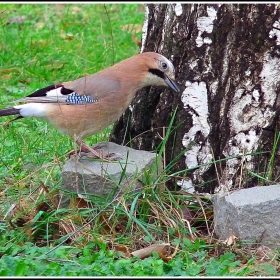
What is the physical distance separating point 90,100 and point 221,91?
116 cm

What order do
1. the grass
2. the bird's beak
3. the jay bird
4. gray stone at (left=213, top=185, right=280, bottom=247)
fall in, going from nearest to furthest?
the grass
gray stone at (left=213, top=185, right=280, bottom=247)
the bird's beak
the jay bird

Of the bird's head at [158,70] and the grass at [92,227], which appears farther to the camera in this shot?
the bird's head at [158,70]

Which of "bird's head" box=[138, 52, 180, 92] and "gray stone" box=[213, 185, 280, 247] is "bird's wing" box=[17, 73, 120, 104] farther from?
"gray stone" box=[213, 185, 280, 247]

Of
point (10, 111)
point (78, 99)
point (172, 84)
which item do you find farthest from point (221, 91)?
point (10, 111)

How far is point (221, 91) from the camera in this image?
5.98 meters

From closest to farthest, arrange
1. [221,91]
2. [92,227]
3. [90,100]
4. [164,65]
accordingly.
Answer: [92,227] → [221,91] → [164,65] → [90,100]

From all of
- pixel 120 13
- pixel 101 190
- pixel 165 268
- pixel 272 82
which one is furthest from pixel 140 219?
pixel 120 13

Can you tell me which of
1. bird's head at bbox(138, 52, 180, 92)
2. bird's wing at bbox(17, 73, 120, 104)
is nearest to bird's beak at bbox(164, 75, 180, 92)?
bird's head at bbox(138, 52, 180, 92)

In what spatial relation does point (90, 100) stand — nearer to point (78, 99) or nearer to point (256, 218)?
point (78, 99)

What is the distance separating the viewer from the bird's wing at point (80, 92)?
636 centimetres

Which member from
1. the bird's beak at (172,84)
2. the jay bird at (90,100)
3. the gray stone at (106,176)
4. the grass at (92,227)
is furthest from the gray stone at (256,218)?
the jay bird at (90,100)

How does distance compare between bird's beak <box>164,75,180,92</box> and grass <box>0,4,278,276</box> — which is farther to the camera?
bird's beak <box>164,75,180,92</box>

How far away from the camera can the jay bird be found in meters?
6.32

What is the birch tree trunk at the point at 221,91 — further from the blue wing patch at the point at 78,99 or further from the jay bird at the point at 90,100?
the blue wing patch at the point at 78,99
